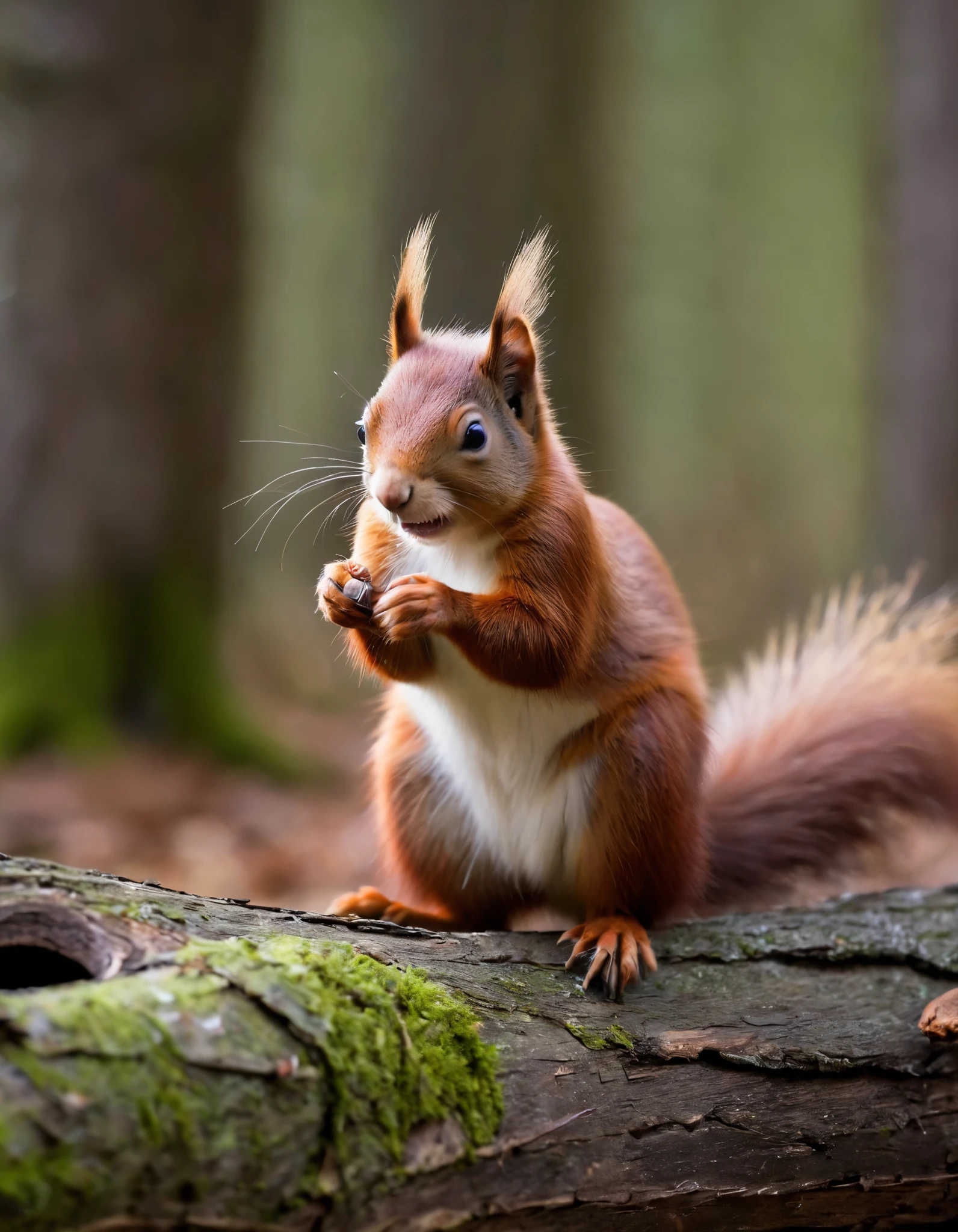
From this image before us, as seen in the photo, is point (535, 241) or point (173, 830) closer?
point (535, 241)

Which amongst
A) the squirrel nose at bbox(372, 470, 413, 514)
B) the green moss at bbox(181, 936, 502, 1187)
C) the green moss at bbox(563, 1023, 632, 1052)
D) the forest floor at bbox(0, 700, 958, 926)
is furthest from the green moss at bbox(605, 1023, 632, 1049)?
the forest floor at bbox(0, 700, 958, 926)

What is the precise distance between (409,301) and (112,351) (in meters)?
2.97

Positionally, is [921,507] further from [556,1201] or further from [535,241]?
[556,1201]

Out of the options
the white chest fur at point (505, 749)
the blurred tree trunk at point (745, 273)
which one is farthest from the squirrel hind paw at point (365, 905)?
the blurred tree trunk at point (745, 273)

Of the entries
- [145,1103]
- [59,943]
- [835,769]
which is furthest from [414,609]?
[835,769]

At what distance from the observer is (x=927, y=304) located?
4.89m

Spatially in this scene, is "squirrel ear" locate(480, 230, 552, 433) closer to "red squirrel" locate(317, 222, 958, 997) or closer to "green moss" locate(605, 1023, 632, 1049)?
"red squirrel" locate(317, 222, 958, 997)

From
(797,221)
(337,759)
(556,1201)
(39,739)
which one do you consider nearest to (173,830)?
(39,739)

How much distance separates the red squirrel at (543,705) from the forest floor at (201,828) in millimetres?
644

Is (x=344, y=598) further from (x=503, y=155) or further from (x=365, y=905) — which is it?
(x=503, y=155)

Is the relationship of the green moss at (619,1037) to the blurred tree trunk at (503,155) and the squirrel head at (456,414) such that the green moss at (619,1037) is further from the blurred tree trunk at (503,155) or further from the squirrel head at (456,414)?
the blurred tree trunk at (503,155)

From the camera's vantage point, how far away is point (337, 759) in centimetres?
580

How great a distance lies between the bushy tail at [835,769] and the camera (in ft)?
8.85

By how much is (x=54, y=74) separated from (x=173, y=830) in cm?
301
